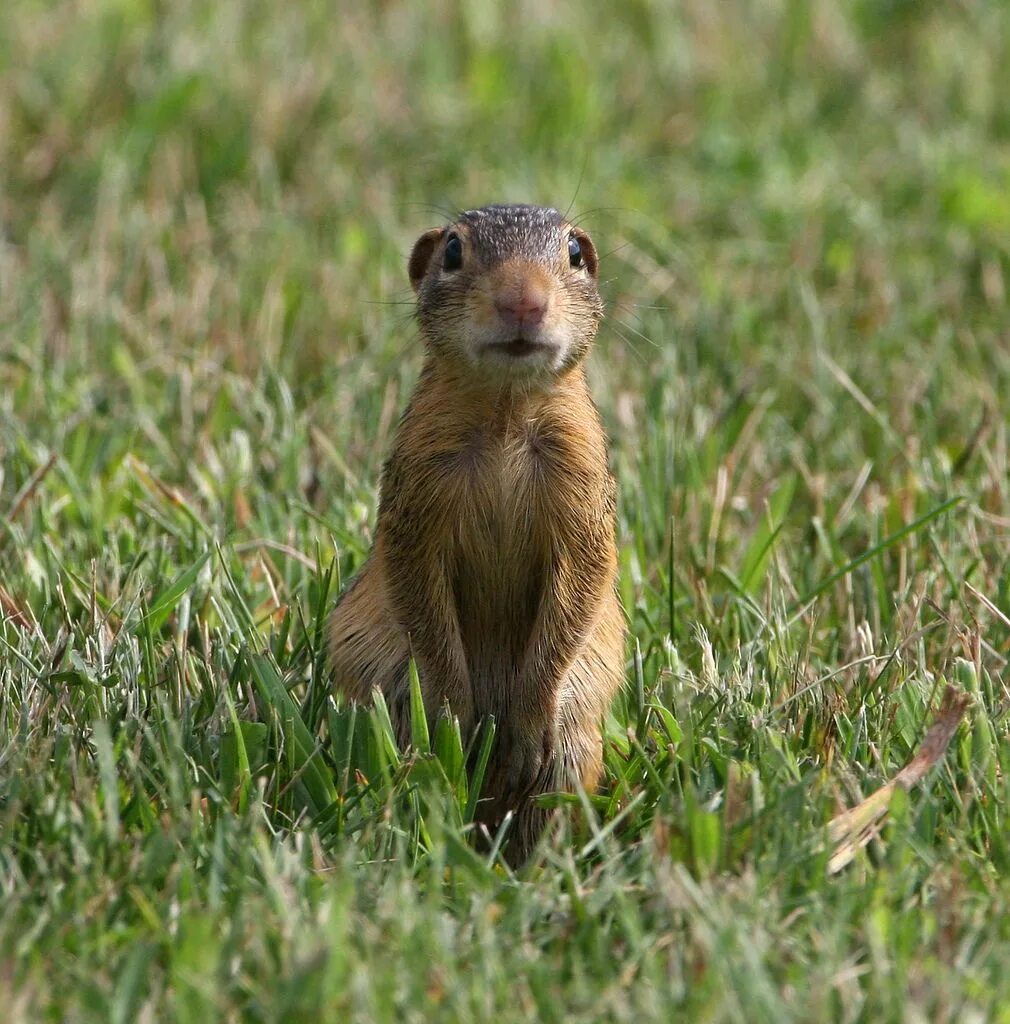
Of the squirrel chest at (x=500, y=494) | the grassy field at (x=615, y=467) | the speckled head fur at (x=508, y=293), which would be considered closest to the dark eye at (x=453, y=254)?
the speckled head fur at (x=508, y=293)

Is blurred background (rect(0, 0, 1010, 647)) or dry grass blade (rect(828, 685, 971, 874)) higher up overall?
blurred background (rect(0, 0, 1010, 647))

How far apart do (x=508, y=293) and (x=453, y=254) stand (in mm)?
370

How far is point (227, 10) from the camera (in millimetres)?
8312

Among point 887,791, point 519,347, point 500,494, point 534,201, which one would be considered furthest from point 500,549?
point 534,201

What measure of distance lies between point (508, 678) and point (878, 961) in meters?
1.34

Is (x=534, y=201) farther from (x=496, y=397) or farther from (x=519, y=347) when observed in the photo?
(x=519, y=347)

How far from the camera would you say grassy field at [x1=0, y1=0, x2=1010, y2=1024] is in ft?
9.62

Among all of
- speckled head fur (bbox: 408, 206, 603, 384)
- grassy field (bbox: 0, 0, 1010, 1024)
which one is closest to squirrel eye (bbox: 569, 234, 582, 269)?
speckled head fur (bbox: 408, 206, 603, 384)

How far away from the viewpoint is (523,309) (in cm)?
365

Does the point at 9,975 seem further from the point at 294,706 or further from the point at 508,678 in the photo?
the point at 508,678

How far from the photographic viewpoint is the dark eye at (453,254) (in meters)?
3.99

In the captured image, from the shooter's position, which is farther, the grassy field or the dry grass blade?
the dry grass blade

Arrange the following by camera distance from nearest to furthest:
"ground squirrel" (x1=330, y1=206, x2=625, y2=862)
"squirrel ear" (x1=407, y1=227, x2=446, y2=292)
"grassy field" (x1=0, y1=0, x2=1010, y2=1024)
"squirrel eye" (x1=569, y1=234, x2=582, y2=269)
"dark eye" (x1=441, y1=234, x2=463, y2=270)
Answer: "grassy field" (x1=0, y1=0, x2=1010, y2=1024), "ground squirrel" (x1=330, y1=206, x2=625, y2=862), "dark eye" (x1=441, y1=234, x2=463, y2=270), "squirrel eye" (x1=569, y1=234, x2=582, y2=269), "squirrel ear" (x1=407, y1=227, x2=446, y2=292)

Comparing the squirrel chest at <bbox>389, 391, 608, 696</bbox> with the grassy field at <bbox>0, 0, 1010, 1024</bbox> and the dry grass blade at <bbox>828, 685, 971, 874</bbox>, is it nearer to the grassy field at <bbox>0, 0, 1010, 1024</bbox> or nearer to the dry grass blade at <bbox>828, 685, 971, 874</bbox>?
the grassy field at <bbox>0, 0, 1010, 1024</bbox>
